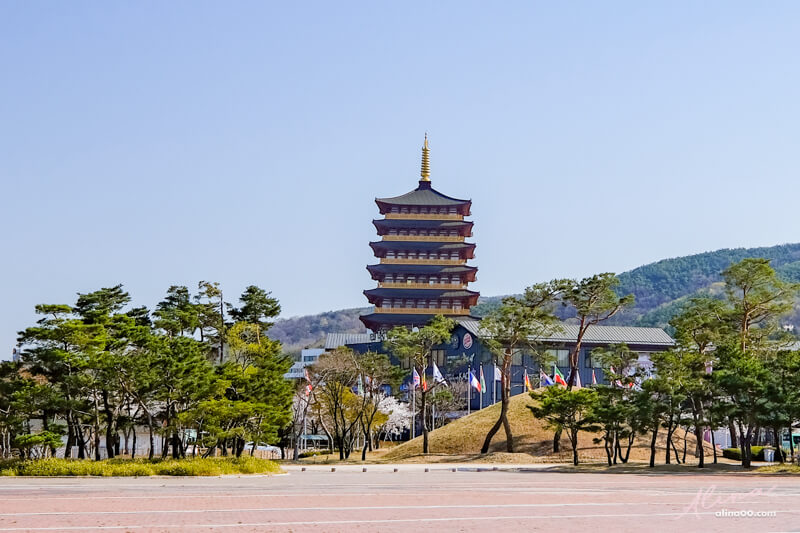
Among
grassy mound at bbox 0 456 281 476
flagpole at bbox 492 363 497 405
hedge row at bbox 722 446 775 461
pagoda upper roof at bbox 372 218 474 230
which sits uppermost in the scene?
pagoda upper roof at bbox 372 218 474 230

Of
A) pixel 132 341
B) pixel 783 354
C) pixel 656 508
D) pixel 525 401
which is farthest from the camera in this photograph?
pixel 525 401

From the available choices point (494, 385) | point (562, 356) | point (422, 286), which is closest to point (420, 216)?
point (422, 286)

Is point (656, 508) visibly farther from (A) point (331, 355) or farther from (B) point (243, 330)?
(A) point (331, 355)

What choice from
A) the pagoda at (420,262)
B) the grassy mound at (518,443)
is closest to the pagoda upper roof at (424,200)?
the pagoda at (420,262)

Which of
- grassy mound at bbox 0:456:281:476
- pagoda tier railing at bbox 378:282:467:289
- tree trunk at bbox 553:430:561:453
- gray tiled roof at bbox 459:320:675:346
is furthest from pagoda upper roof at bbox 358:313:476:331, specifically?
grassy mound at bbox 0:456:281:476

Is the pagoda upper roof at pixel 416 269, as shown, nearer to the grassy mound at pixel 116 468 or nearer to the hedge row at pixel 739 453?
the hedge row at pixel 739 453

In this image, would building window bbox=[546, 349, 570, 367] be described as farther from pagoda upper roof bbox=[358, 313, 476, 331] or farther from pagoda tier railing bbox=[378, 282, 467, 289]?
pagoda tier railing bbox=[378, 282, 467, 289]

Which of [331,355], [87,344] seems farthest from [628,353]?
[87,344]

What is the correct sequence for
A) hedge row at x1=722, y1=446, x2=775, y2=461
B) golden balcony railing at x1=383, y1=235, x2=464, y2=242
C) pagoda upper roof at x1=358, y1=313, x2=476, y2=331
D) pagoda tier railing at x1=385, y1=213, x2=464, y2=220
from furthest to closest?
pagoda tier railing at x1=385, y1=213, x2=464, y2=220 < golden balcony railing at x1=383, y1=235, x2=464, y2=242 < pagoda upper roof at x1=358, y1=313, x2=476, y2=331 < hedge row at x1=722, y1=446, x2=775, y2=461

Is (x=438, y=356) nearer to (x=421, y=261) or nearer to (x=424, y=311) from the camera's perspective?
(x=424, y=311)

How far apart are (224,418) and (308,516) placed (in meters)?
26.9

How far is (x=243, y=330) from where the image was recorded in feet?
185

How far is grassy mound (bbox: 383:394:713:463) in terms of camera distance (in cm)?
5516

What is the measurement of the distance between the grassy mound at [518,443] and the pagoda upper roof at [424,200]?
40.7m
